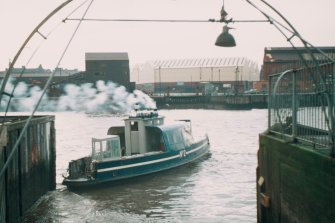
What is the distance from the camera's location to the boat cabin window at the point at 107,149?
893 inches

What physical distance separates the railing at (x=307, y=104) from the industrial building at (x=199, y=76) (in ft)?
404

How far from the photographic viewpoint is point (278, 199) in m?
10.6

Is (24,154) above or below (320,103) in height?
below

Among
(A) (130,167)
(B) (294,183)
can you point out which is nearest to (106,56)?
(A) (130,167)

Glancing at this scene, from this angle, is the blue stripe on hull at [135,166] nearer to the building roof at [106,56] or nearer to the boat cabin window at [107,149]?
the boat cabin window at [107,149]

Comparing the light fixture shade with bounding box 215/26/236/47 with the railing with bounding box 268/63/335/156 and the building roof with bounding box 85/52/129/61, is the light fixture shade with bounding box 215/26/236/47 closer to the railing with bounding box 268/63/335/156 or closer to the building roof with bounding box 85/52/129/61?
the railing with bounding box 268/63/335/156

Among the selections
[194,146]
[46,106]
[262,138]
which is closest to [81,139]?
[194,146]

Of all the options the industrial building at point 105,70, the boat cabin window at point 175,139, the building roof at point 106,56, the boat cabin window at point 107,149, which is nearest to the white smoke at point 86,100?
the industrial building at point 105,70

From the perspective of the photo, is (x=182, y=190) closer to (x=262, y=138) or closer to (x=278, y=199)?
(x=262, y=138)

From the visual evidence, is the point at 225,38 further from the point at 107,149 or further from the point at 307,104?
the point at 107,149

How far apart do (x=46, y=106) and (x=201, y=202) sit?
94847 millimetres

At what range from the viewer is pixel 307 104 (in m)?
10.0

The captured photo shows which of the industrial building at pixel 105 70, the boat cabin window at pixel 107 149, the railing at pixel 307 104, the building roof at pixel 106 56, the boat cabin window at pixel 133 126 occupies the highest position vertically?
the building roof at pixel 106 56

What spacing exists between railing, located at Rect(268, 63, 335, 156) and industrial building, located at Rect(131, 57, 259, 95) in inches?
4849
